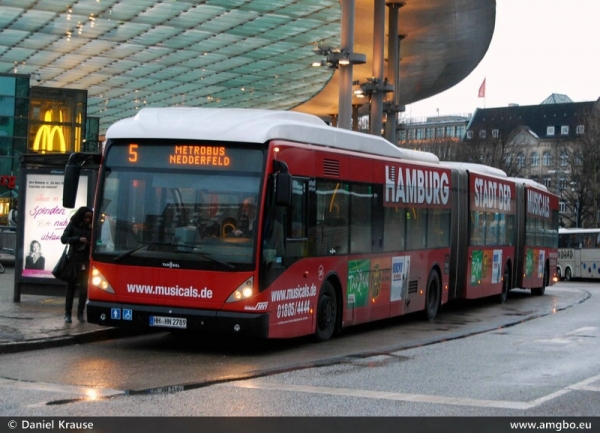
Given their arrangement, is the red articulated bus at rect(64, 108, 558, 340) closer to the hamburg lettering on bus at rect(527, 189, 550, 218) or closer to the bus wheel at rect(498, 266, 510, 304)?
the bus wheel at rect(498, 266, 510, 304)

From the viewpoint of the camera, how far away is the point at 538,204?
29.6 metres

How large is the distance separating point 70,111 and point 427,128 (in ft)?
393

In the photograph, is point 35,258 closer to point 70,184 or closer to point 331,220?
point 70,184

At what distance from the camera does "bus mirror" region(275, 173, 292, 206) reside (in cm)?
1259

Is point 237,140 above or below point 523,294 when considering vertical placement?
above

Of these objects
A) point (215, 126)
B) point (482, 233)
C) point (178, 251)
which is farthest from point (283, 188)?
point (482, 233)

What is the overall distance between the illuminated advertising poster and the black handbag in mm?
2728

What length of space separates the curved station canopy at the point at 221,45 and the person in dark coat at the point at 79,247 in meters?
25.7

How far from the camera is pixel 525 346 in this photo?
15047mm

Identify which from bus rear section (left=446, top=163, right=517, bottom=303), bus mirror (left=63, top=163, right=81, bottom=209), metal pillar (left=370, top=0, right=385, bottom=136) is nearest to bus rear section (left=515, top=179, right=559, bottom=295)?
bus rear section (left=446, top=163, right=517, bottom=303)

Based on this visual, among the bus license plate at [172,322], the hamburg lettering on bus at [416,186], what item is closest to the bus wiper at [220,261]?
the bus license plate at [172,322]

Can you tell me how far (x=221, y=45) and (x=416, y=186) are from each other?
3238 cm
